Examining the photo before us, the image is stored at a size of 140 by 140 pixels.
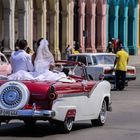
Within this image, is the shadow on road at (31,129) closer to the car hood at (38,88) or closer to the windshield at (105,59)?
the car hood at (38,88)

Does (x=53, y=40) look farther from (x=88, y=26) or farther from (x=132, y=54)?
(x=132, y=54)

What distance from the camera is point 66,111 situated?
43.5 ft

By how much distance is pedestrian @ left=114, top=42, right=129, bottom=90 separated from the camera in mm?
27250

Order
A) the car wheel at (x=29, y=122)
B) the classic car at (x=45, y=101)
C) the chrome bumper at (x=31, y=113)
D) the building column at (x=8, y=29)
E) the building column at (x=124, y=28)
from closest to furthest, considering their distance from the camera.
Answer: the chrome bumper at (x=31, y=113) → the classic car at (x=45, y=101) → the car wheel at (x=29, y=122) → the building column at (x=8, y=29) → the building column at (x=124, y=28)

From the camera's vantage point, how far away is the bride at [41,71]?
13.8 meters

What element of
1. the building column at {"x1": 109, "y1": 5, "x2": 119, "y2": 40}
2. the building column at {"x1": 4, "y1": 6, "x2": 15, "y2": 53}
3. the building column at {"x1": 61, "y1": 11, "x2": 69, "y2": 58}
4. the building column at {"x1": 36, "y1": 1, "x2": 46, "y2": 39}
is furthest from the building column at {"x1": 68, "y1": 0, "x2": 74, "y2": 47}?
the building column at {"x1": 109, "y1": 5, "x2": 119, "y2": 40}

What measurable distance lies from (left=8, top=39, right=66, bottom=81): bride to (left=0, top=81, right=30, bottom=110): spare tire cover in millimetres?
589

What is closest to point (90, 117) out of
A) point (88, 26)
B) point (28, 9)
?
point (28, 9)

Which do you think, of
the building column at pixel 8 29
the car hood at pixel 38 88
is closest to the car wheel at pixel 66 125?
the car hood at pixel 38 88

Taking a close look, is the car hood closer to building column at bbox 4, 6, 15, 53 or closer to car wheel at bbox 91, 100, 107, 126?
car wheel at bbox 91, 100, 107, 126

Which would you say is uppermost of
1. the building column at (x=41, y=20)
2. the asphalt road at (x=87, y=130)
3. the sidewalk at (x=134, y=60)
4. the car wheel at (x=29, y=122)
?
the building column at (x=41, y=20)

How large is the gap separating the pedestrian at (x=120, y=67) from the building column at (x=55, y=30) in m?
23.9

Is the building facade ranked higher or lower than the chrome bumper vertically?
higher

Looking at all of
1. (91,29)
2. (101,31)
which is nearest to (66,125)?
(91,29)
